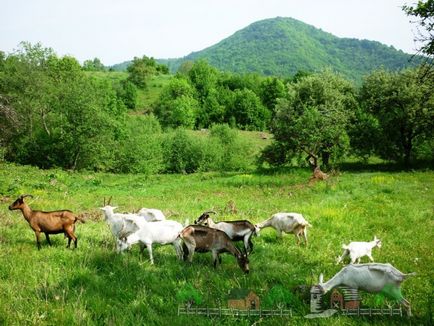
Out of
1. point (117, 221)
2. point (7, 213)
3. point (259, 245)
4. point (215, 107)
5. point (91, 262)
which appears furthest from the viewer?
point (215, 107)

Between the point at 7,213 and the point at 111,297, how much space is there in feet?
34.4

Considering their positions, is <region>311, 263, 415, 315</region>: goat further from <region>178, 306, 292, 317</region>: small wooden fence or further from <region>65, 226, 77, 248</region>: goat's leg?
<region>65, 226, 77, 248</region>: goat's leg

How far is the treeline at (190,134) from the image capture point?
34406mm

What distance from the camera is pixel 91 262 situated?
30.1 feet

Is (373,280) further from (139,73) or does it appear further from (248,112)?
(139,73)

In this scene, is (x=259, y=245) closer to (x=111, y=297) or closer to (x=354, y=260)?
(x=354, y=260)

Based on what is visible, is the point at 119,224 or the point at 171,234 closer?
the point at 171,234

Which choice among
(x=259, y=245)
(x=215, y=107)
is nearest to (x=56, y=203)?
(x=259, y=245)

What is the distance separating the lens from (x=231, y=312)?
6.73 m

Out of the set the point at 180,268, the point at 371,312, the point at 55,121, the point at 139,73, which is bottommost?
the point at 180,268

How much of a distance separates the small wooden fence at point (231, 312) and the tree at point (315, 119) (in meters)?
26.6

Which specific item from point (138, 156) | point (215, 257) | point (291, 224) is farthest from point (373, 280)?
point (138, 156)

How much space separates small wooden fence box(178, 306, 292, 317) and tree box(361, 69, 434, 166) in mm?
32983

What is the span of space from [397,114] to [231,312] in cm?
3466
